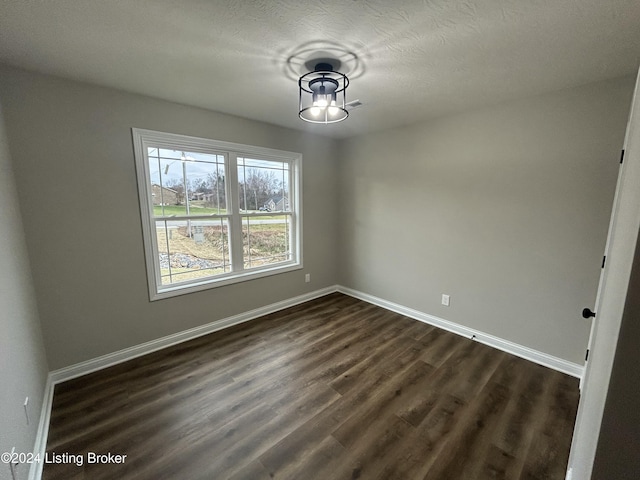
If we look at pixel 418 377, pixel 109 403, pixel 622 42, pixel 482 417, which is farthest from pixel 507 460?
pixel 109 403

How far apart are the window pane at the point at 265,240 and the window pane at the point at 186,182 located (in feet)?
1.43

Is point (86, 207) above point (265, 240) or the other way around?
above

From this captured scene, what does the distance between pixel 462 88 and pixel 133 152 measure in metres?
2.92

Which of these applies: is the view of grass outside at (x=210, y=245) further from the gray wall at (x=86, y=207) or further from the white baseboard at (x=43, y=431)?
the white baseboard at (x=43, y=431)

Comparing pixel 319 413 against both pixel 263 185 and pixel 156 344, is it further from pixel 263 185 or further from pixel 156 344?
pixel 263 185

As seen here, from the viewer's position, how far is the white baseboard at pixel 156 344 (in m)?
2.21

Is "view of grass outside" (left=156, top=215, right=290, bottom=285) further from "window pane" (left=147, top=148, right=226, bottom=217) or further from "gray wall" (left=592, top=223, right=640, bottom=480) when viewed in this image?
"gray wall" (left=592, top=223, right=640, bottom=480)

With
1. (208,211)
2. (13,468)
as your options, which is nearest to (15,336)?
(13,468)

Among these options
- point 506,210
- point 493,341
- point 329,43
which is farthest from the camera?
point 493,341

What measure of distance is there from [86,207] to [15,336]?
1.13 meters

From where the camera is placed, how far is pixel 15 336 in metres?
1.43

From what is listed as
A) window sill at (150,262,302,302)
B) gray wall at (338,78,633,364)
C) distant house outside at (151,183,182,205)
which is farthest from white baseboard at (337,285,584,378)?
distant house outside at (151,183,182,205)

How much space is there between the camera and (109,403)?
1952mm

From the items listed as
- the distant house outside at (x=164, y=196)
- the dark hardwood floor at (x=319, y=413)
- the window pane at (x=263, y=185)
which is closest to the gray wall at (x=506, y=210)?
the dark hardwood floor at (x=319, y=413)
